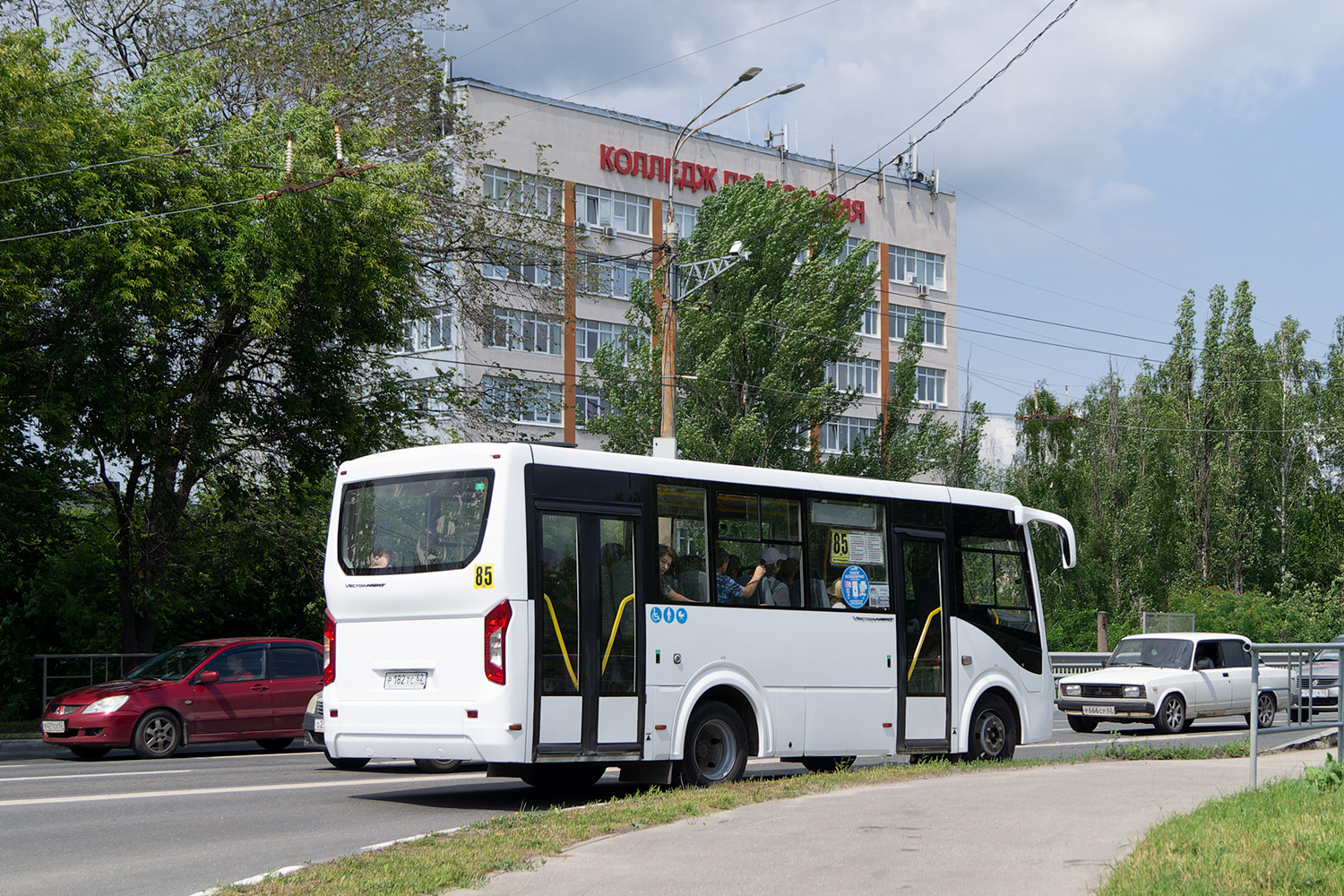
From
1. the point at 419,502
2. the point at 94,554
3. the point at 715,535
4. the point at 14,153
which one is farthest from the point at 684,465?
the point at 94,554

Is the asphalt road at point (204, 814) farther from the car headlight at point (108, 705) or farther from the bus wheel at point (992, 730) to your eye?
the bus wheel at point (992, 730)

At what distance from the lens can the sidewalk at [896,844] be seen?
7.66 meters

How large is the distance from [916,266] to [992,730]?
185 feet

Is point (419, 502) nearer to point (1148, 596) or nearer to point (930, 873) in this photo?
point (930, 873)

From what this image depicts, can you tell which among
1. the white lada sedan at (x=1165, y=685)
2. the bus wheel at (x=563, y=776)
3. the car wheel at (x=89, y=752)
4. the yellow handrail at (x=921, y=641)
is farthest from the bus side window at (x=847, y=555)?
the white lada sedan at (x=1165, y=685)

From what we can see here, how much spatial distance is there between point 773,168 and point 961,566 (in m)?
49.7

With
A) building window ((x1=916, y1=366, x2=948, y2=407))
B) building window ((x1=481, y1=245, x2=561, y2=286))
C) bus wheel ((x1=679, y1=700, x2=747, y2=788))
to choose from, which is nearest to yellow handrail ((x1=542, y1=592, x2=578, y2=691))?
bus wheel ((x1=679, y1=700, x2=747, y2=788))

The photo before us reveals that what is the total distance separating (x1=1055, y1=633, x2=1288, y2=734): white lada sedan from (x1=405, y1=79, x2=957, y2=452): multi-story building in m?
18.4

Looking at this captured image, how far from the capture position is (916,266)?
2766 inches

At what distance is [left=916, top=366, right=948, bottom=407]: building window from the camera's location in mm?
71625

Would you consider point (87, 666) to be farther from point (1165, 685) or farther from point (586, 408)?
point (586, 408)

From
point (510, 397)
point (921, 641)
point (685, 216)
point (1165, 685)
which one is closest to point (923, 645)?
point (921, 641)

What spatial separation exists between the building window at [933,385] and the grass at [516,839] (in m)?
58.9

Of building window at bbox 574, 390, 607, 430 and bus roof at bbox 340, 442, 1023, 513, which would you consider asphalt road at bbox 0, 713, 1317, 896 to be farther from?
building window at bbox 574, 390, 607, 430
